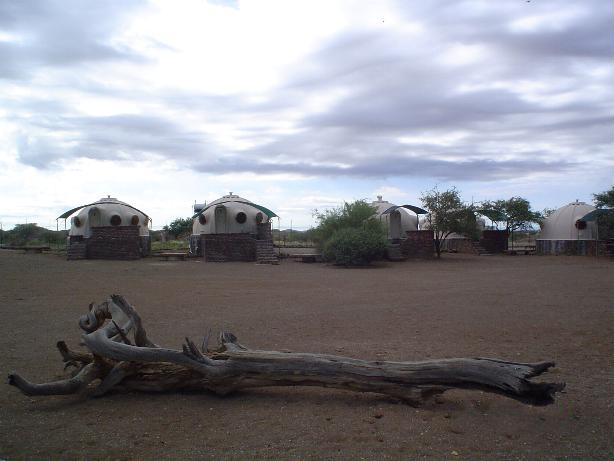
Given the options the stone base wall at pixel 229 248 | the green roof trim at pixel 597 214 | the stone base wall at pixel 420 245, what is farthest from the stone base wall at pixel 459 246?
the stone base wall at pixel 229 248

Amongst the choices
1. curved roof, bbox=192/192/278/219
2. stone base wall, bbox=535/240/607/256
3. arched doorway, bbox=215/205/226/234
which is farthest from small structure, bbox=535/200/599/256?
arched doorway, bbox=215/205/226/234

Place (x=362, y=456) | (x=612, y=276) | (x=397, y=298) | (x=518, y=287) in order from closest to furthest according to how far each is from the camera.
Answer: (x=362, y=456), (x=397, y=298), (x=518, y=287), (x=612, y=276)

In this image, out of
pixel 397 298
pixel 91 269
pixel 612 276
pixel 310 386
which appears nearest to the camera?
pixel 310 386

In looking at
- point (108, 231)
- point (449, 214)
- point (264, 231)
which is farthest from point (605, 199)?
point (108, 231)

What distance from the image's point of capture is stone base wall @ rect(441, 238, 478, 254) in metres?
35.0

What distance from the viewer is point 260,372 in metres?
5.15

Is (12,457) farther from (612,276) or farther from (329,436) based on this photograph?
(612,276)

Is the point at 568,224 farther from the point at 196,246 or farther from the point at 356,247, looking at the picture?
the point at 196,246

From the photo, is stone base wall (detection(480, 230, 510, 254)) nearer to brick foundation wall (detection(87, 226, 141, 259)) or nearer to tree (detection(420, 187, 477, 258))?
tree (detection(420, 187, 477, 258))

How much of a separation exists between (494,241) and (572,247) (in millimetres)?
5111

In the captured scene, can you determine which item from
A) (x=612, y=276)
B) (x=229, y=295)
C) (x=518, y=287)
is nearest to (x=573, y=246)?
(x=612, y=276)

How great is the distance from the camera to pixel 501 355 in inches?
262

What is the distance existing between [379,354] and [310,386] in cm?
148

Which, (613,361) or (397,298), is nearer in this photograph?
(613,361)
